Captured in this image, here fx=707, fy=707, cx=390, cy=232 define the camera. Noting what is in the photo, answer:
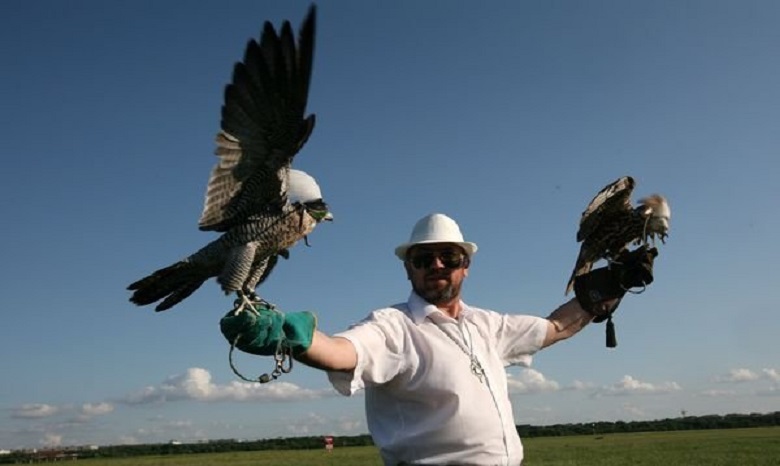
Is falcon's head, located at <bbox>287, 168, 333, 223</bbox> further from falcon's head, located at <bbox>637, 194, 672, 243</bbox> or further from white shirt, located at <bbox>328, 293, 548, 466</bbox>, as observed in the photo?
falcon's head, located at <bbox>637, 194, 672, 243</bbox>

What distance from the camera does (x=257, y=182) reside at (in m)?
4.30

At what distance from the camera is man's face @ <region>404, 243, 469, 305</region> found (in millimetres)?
4562

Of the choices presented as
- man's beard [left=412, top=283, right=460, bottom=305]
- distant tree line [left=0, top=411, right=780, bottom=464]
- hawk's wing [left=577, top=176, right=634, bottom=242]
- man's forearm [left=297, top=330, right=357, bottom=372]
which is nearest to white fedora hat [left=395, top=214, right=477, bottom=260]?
man's beard [left=412, top=283, right=460, bottom=305]

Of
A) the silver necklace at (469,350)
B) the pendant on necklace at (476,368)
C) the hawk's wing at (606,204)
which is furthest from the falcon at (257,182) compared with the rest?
the hawk's wing at (606,204)

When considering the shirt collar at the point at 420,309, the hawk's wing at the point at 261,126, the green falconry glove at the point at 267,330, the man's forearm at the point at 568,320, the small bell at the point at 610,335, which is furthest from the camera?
the small bell at the point at 610,335

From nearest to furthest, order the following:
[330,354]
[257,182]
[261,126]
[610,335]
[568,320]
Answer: [330,354], [261,126], [257,182], [568,320], [610,335]

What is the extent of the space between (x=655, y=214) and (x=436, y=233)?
2.44 metres

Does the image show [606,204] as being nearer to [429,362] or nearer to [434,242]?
[434,242]

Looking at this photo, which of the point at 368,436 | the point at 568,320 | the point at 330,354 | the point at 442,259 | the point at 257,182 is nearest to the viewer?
the point at 330,354

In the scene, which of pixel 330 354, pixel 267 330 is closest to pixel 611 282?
pixel 330 354

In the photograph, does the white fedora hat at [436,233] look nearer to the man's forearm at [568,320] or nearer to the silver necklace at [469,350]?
the silver necklace at [469,350]

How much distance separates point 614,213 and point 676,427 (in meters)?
94.5

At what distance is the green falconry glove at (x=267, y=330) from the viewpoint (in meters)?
3.14

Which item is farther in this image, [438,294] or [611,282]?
[611,282]
